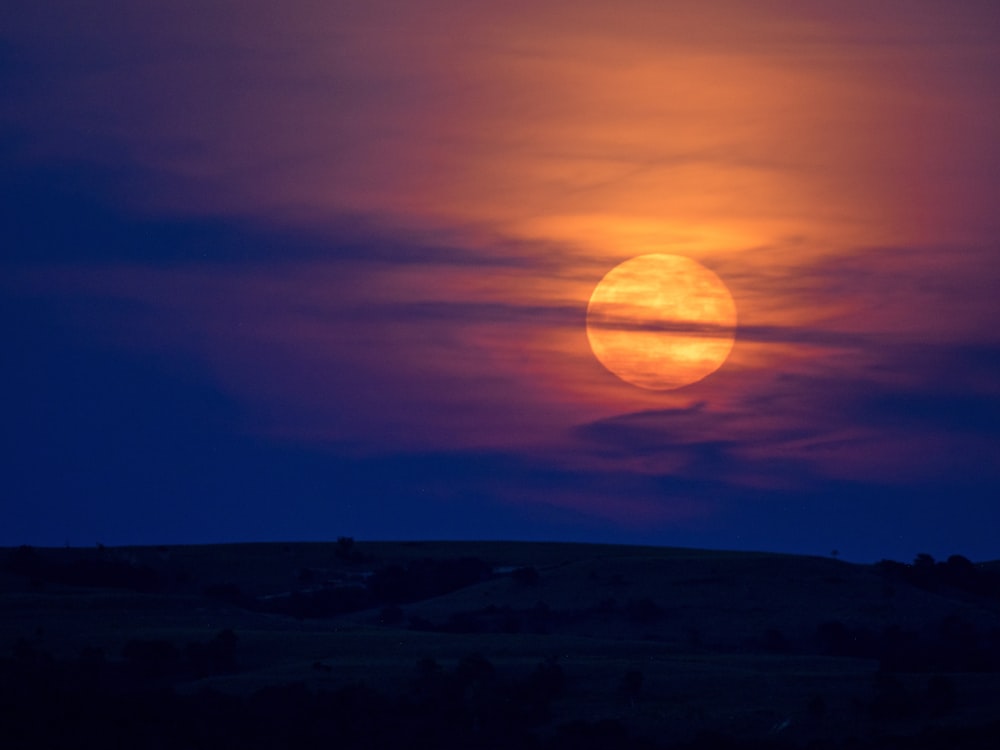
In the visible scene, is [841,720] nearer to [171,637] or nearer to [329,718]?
[329,718]

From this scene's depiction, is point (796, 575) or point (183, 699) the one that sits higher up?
point (796, 575)

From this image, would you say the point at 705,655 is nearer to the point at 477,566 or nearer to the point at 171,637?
the point at 171,637

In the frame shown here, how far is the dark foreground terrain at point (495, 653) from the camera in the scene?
40781mm

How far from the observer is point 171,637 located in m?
56.1

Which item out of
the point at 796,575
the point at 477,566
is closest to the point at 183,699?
the point at 796,575

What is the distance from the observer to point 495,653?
177 feet

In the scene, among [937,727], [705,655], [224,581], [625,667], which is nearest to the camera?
[937,727]

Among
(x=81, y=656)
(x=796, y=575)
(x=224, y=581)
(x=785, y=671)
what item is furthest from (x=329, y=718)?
(x=224, y=581)

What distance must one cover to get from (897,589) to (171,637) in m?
37.7

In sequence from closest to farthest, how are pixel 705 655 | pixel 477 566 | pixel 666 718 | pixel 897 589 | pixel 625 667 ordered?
pixel 666 718
pixel 625 667
pixel 705 655
pixel 897 589
pixel 477 566

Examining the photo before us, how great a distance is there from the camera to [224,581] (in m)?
87.4

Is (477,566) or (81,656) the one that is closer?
(81,656)

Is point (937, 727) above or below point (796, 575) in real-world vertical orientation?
below

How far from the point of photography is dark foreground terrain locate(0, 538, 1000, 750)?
4078 cm
